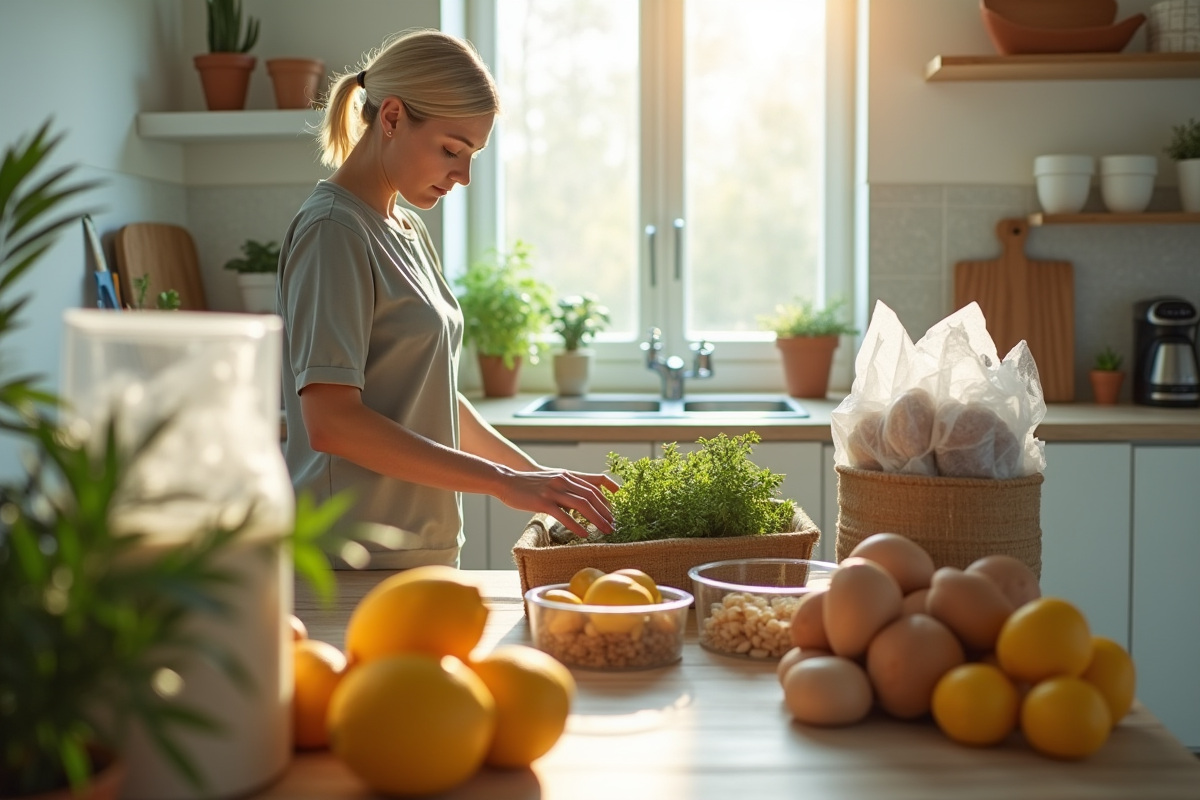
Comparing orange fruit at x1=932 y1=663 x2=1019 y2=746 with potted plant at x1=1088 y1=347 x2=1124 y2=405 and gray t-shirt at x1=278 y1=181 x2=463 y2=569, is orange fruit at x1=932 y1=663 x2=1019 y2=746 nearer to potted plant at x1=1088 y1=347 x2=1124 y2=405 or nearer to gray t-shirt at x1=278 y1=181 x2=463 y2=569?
gray t-shirt at x1=278 y1=181 x2=463 y2=569

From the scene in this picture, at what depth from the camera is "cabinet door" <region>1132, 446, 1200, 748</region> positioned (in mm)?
2727

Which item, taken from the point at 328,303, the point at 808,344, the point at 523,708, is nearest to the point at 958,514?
the point at 523,708

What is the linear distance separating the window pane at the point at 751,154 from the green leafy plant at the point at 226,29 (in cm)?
123

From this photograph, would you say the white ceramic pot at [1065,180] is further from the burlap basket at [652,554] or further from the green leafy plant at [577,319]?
the burlap basket at [652,554]

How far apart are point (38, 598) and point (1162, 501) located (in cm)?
266

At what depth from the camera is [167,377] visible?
0.68 metres

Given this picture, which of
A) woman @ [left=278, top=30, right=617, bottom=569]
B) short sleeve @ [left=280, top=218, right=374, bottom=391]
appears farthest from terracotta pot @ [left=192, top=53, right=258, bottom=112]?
short sleeve @ [left=280, top=218, right=374, bottom=391]

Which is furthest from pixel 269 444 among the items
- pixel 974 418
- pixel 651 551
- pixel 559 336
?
pixel 559 336

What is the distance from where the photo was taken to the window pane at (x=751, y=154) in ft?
11.3

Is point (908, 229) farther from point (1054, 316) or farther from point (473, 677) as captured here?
point (473, 677)

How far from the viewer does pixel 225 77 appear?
10.2ft

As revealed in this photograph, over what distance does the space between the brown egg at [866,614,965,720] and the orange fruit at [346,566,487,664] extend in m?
0.31

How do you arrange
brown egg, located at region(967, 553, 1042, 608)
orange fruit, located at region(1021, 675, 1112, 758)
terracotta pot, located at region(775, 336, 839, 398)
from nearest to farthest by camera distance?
orange fruit, located at region(1021, 675, 1112, 758), brown egg, located at region(967, 553, 1042, 608), terracotta pot, located at region(775, 336, 839, 398)

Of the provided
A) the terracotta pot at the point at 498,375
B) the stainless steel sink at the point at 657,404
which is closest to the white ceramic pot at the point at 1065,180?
the stainless steel sink at the point at 657,404
